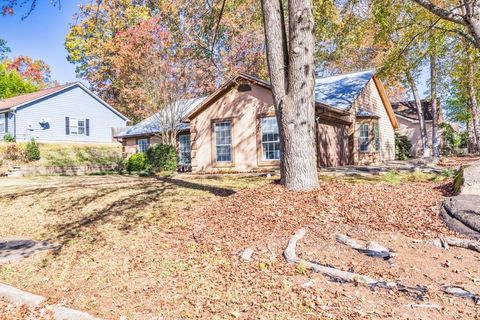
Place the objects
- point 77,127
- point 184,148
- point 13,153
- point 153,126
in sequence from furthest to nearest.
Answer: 1. point 77,127
2. point 153,126
3. point 184,148
4. point 13,153

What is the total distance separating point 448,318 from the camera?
2.96 meters

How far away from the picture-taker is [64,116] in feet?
88.4

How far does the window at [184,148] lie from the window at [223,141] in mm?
4122

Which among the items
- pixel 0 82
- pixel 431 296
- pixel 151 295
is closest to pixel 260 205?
pixel 151 295

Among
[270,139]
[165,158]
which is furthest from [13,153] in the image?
[270,139]

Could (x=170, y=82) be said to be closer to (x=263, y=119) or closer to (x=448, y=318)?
(x=263, y=119)

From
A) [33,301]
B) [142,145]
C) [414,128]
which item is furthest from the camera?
[414,128]

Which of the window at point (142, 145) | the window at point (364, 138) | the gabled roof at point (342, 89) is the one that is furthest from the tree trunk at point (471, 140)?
the window at point (142, 145)

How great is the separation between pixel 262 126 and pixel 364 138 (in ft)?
21.5

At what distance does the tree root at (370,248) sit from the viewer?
4110 mm

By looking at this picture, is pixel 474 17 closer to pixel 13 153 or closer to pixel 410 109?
pixel 13 153

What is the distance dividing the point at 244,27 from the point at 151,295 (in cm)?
2740

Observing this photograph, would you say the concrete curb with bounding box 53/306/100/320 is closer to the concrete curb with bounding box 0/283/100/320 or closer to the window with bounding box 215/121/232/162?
the concrete curb with bounding box 0/283/100/320

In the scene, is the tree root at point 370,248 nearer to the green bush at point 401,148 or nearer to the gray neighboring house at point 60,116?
the green bush at point 401,148
